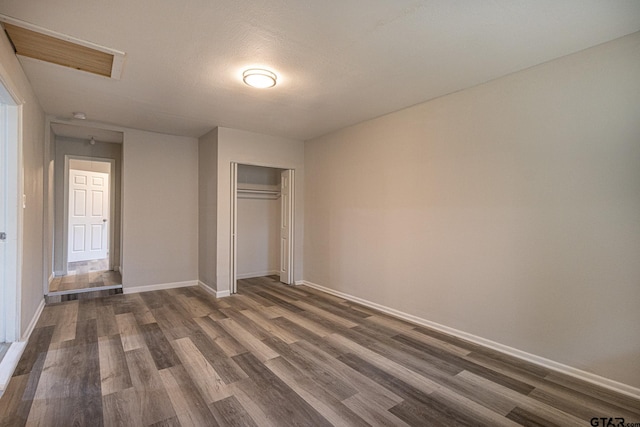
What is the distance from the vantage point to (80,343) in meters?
2.70

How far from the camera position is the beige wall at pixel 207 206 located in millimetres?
4359

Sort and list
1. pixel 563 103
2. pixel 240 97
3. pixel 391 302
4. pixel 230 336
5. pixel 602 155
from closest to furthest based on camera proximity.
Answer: pixel 602 155
pixel 563 103
pixel 230 336
pixel 240 97
pixel 391 302

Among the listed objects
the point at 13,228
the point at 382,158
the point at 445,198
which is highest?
the point at 382,158

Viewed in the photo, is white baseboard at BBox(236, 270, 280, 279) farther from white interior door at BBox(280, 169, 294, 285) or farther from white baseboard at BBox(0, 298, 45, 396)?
white baseboard at BBox(0, 298, 45, 396)

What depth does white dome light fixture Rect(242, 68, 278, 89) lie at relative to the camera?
101 inches

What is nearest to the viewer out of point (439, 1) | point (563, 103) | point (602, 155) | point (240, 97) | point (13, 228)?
point (439, 1)

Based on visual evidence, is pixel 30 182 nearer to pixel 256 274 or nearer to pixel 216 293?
pixel 216 293

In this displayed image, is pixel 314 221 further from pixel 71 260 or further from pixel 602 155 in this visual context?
pixel 71 260

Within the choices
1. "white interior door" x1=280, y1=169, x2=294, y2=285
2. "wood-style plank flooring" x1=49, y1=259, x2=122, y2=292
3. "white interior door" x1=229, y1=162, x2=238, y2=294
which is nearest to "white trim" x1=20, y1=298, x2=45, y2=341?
"wood-style plank flooring" x1=49, y1=259, x2=122, y2=292

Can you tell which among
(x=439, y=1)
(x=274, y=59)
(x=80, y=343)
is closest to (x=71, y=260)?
(x=80, y=343)

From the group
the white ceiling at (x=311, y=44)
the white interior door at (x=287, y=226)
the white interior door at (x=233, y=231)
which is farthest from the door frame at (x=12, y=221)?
the white interior door at (x=287, y=226)

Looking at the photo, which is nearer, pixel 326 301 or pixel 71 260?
pixel 326 301

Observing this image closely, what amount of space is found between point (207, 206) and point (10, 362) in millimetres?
2752

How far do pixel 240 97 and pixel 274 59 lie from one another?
3.03ft
